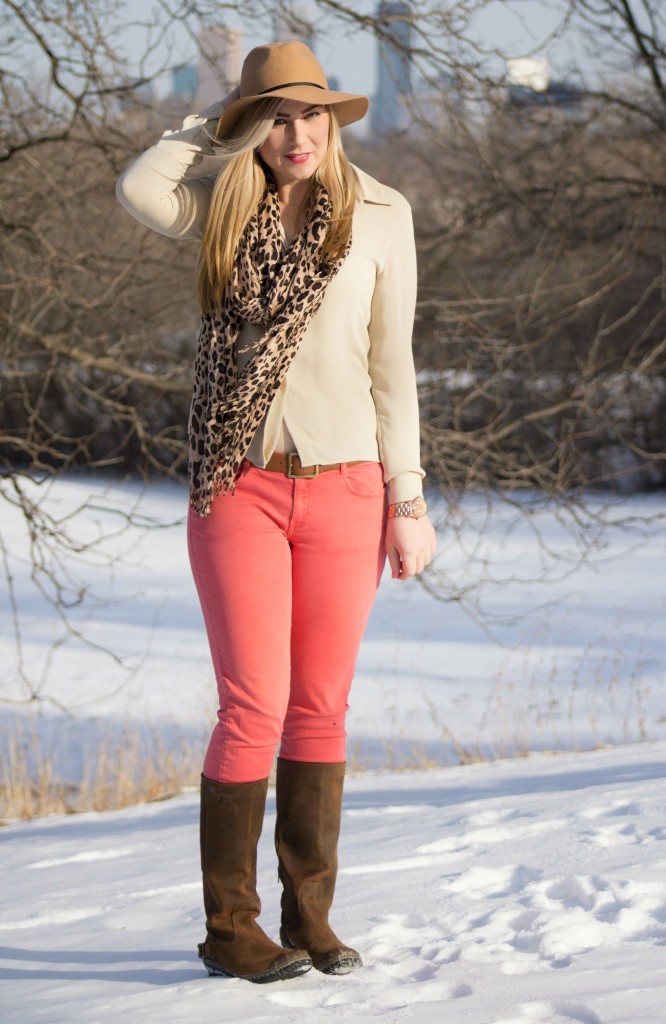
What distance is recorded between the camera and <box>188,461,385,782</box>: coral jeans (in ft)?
6.63

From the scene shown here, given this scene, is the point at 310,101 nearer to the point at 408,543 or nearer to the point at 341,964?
the point at 408,543

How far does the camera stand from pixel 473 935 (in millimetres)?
2314

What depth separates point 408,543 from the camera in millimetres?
2104

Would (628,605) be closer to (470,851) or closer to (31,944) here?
(470,851)

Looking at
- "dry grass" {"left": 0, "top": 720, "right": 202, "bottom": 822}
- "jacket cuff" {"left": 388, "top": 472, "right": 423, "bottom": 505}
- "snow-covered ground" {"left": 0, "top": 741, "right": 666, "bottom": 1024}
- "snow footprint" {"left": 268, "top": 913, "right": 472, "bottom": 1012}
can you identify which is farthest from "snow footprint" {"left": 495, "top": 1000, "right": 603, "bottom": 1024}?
"dry grass" {"left": 0, "top": 720, "right": 202, "bottom": 822}

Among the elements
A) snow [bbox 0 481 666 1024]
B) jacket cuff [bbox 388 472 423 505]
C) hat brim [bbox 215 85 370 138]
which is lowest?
snow [bbox 0 481 666 1024]

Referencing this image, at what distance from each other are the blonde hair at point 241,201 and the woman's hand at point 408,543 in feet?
1.50

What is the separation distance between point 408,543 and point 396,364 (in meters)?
0.30

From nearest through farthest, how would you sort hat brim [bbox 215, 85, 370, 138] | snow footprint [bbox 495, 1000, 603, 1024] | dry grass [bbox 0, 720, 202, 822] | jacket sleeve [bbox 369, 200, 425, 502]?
1. snow footprint [bbox 495, 1000, 603, 1024]
2. hat brim [bbox 215, 85, 370, 138]
3. jacket sleeve [bbox 369, 200, 425, 502]
4. dry grass [bbox 0, 720, 202, 822]

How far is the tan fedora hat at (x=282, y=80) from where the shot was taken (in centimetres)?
196

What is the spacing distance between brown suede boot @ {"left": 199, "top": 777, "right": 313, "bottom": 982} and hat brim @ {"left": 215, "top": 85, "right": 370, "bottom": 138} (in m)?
1.08

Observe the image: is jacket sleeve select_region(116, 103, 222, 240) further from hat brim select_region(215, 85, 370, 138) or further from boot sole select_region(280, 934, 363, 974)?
boot sole select_region(280, 934, 363, 974)

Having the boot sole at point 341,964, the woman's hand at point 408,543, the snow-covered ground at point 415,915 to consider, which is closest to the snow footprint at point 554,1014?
the snow-covered ground at point 415,915

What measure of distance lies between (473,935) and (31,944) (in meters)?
0.92
